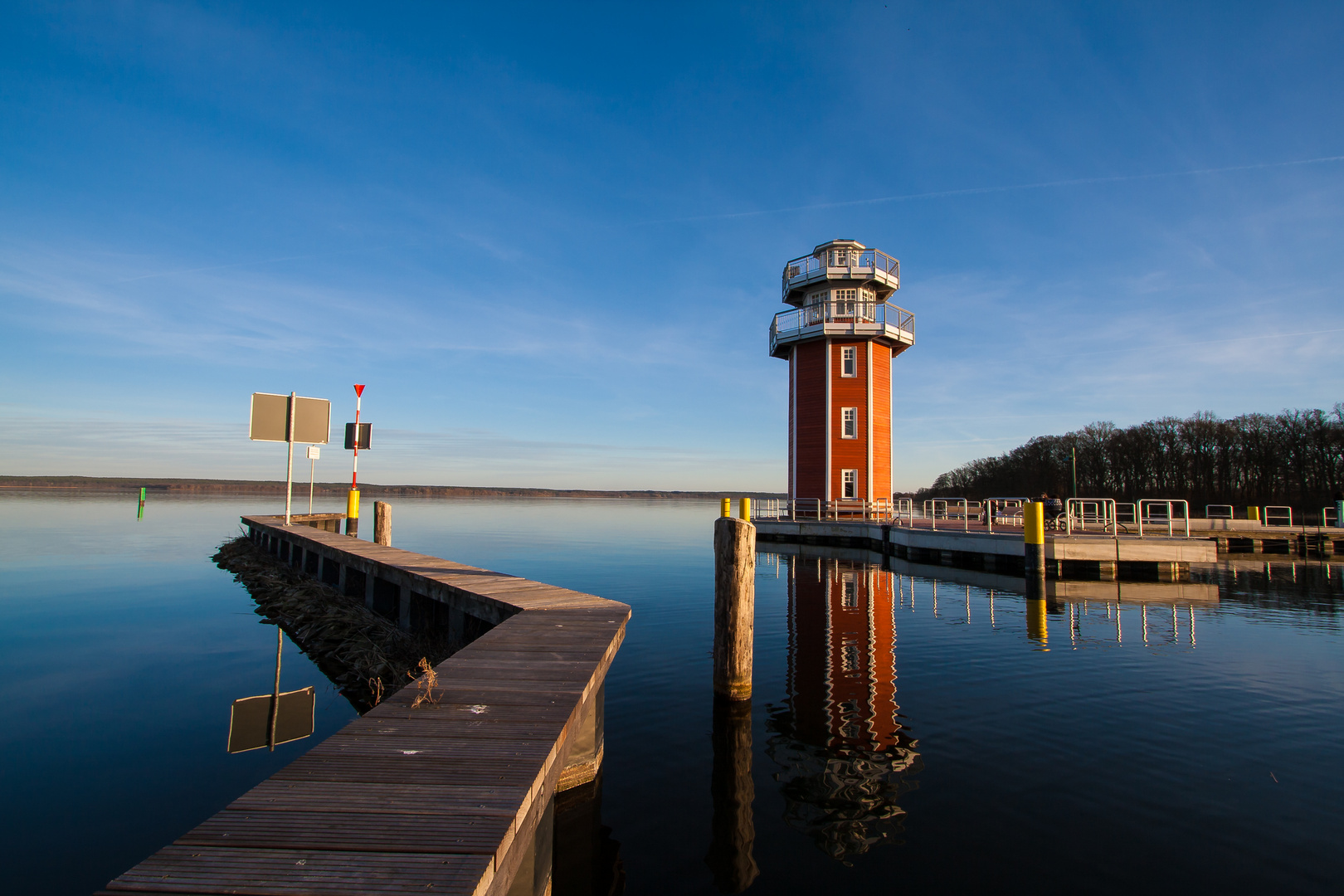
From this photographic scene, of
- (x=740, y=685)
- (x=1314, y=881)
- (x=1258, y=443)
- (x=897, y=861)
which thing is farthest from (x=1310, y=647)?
(x=1258, y=443)

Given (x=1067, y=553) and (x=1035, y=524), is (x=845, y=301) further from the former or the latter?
(x=1035, y=524)

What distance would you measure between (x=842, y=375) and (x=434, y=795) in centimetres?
2931

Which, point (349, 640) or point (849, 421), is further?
point (849, 421)

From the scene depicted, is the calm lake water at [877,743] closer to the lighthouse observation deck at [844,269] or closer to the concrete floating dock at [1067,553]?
the concrete floating dock at [1067,553]

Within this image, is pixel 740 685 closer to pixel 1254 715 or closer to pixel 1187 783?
pixel 1187 783

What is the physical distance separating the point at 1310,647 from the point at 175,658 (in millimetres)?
18024

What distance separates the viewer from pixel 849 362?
30469 mm

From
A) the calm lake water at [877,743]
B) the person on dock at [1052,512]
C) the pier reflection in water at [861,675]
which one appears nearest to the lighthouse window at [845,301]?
the person on dock at [1052,512]

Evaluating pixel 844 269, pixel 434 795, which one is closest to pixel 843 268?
pixel 844 269

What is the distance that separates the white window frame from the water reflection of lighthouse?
1814cm

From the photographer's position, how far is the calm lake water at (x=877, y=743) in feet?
14.5

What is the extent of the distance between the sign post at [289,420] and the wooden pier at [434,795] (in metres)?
15.1

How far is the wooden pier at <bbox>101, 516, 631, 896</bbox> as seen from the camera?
7.50 feet

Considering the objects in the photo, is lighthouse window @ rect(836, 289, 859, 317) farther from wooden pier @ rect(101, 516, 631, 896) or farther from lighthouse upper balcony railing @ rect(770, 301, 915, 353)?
wooden pier @ rect(101, 516, 631, 896)
